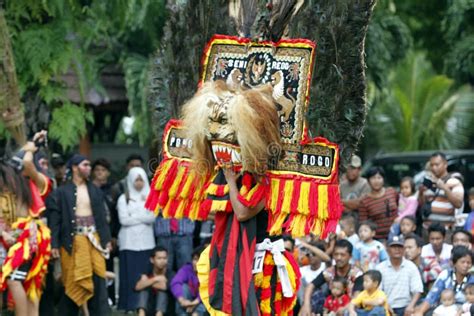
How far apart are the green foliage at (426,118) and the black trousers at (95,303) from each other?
31.6ft

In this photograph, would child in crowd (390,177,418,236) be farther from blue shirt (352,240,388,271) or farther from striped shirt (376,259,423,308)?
striped shirt (376,259,423,308)

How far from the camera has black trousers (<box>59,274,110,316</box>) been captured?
12.3 metres

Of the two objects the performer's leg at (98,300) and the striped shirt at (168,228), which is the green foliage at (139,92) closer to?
the striped shirt at (168,228)

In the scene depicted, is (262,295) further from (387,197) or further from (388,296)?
(387,197)

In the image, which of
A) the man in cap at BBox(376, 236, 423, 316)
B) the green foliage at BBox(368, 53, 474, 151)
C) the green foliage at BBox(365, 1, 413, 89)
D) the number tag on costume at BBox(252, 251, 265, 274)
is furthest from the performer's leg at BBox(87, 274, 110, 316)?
the green foliage at BBox(368, 53, 474, 151)

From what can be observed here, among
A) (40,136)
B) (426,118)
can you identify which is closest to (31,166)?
(40,136)

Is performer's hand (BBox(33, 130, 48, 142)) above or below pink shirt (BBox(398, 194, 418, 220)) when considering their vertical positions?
above

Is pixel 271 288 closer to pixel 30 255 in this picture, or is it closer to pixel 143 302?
pixel 30 255

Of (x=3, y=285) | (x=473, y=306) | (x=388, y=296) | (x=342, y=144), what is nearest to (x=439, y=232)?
(x=388, y=296)

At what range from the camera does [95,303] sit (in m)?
12.4

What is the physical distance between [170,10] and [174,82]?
0.53 m

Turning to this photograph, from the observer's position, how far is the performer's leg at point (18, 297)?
11.1 meters

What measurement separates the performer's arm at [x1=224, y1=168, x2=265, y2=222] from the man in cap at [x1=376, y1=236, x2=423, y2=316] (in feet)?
10.9

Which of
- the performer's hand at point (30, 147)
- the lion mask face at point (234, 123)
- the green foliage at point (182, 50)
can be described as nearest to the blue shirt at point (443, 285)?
the lion mask face at point (234, 123)
